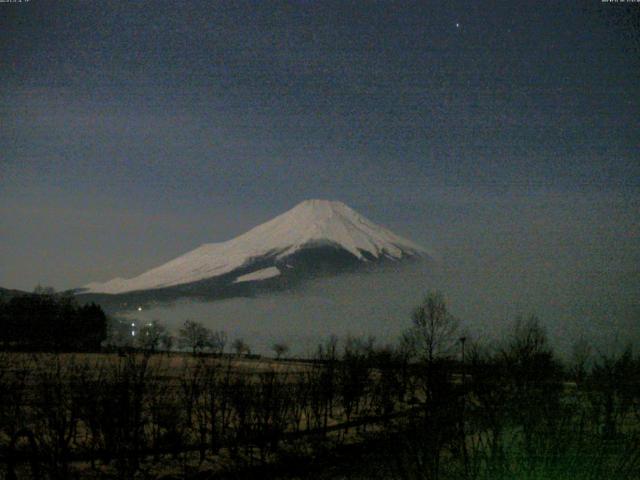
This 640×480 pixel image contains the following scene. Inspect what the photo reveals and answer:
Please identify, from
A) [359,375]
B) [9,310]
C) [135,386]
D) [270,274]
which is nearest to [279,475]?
[135,386]

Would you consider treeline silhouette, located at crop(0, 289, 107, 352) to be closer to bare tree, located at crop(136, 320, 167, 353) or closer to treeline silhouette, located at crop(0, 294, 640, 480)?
bare tree, located at crop(136, 320, 167, 353)

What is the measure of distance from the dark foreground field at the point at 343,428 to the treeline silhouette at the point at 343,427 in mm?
30

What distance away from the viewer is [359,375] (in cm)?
2455

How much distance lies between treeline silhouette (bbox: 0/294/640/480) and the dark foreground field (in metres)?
0.03

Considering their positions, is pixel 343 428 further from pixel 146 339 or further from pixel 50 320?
pixel 50 320

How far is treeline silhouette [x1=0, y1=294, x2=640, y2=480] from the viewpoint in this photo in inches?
196

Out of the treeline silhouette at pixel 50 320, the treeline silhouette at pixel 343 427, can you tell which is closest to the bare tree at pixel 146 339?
the treeline silhouette at pixel 343 427

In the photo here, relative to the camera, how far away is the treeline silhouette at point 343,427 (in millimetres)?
4984

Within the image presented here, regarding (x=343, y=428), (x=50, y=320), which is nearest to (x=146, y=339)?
(x=343, y=428)

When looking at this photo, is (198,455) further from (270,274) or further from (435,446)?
(270,274)

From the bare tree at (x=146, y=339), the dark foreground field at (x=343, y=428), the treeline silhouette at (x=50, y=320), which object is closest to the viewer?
the dark foreground field at (x=343, y=428)

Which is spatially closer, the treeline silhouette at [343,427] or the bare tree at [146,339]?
the treeline silhouette at [343,427]

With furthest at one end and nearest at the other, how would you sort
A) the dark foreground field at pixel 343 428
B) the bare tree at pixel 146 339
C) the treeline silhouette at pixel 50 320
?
the treeline silhouette at pixel 50 320, the bare tree at pixel 146 339, the dark foreground field at pixel 343 428

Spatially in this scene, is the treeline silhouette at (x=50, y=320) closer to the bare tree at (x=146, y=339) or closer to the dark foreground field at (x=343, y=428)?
the bare tree at (x=146, y=339)
